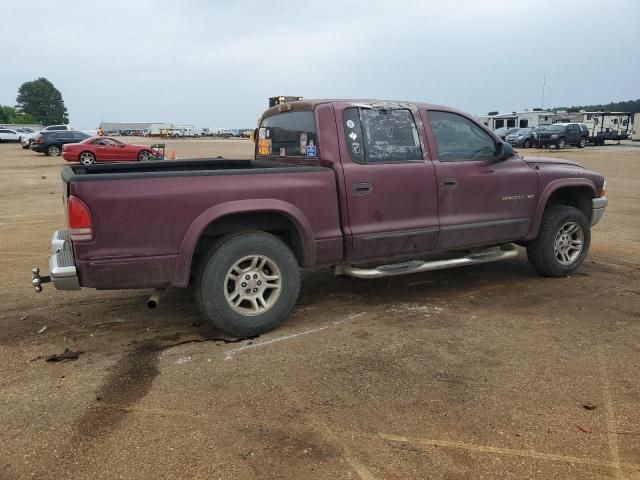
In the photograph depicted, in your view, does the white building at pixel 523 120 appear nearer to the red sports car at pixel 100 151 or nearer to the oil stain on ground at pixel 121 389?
the red sports car at pixel 100 151

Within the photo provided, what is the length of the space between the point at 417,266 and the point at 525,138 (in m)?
33.9

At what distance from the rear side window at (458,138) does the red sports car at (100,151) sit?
20497mm

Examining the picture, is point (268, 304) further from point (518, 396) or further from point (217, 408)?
point (518, 396)

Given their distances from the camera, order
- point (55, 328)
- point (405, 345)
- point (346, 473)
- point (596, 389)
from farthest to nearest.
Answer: point (55, 328) → point (405, 345) → point (596, 389) → point (346, 473)

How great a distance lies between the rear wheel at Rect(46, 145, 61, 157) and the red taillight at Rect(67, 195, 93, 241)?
29.3m

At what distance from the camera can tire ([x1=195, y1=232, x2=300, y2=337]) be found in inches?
162

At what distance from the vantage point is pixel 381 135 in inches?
188

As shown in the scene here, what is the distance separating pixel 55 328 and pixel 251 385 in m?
2.03

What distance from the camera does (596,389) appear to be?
3.42 metres

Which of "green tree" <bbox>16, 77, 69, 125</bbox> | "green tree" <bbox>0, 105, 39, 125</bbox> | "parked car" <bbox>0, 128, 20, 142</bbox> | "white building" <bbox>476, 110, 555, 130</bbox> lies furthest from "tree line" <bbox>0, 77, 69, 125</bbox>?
"white building" <bbox>476, 110, 555, 130</bbox>

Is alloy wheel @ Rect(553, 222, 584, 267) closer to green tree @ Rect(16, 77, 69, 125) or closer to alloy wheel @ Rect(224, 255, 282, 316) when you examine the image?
alloy wheel @ Rect(224, 255, 282, 316)

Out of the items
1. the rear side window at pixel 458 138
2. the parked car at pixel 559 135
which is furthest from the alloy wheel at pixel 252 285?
the parked car at pixel 559 135

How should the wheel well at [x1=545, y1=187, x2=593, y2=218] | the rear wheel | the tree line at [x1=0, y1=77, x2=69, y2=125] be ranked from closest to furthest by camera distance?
the wheel well at [x1=545, y1=187, x2=593, y2=218]
the rear wheel
the tree line at [x1=0, y1=77, x2=69, y2=125]

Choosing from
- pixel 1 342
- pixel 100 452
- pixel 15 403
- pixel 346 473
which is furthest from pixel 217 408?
pixel 1 342
